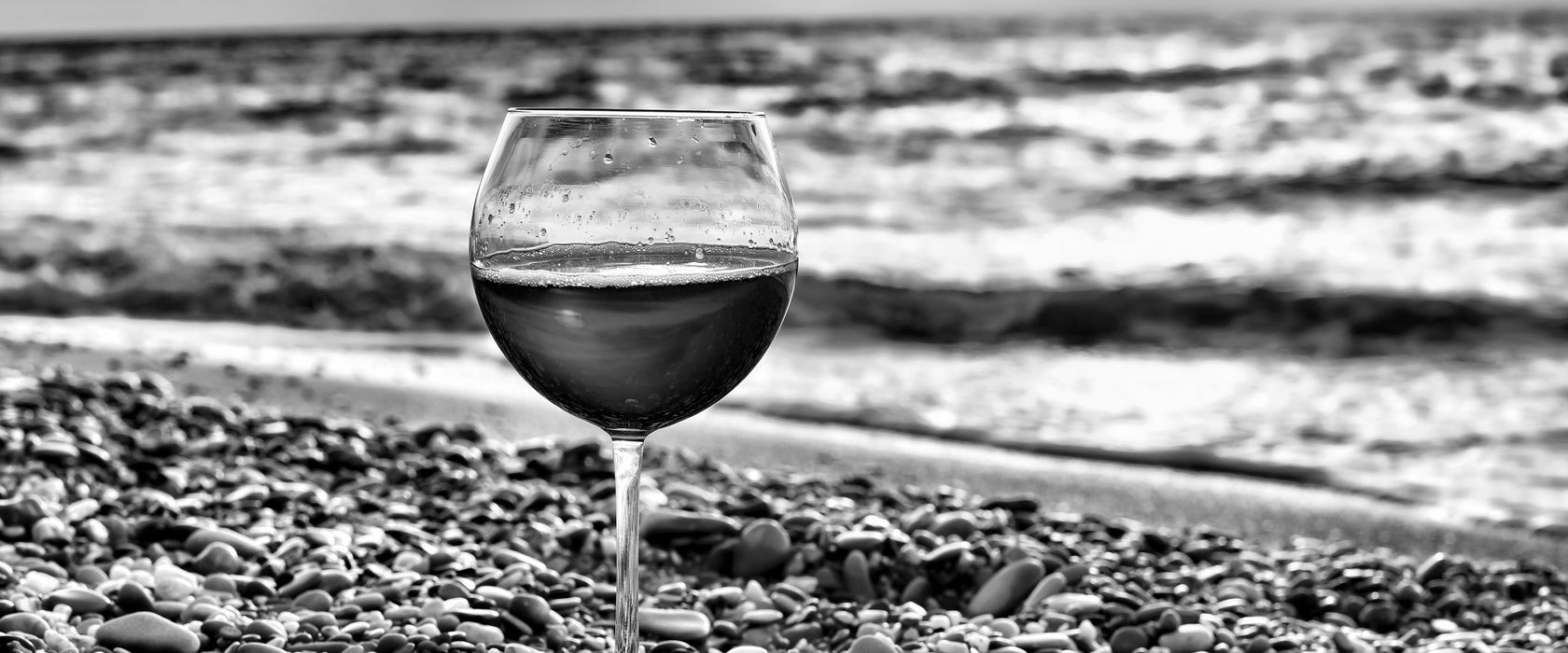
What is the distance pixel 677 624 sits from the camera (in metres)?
2.33

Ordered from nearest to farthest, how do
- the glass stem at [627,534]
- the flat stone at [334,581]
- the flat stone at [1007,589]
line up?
1. the glass stem at [627,534]
2. the flat stone at [334,581]
3. the flat stone at [1007,589]

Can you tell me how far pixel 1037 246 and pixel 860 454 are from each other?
467cm

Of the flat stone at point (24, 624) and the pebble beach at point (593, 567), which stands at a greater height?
the pebble beach at point (593, 567)

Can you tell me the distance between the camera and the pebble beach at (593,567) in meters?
2.29

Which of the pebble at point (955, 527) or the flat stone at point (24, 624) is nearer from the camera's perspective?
the flat stone at point (24, 624)

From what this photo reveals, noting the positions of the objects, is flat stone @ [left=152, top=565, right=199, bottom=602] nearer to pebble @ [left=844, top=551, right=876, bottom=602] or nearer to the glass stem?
the glass stem

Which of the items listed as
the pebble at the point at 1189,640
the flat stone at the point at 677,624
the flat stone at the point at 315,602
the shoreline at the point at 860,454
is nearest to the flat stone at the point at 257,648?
the flat stone at the point at 315,602

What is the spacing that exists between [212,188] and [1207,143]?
910 cm

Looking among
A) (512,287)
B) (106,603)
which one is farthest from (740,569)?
(512,287)

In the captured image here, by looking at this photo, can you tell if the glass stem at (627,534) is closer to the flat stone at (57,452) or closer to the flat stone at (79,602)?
the flat stone at (79,602)

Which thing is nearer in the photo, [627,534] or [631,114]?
[631,114]

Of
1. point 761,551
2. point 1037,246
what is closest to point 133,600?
point 761,551

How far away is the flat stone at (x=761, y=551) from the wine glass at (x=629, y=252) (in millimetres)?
1141

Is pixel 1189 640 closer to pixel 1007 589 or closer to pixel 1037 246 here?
pixel 1007 589
